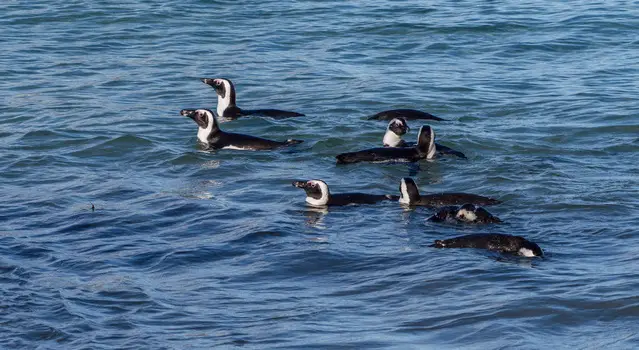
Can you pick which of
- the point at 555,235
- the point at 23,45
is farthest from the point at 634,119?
the point at 23,45

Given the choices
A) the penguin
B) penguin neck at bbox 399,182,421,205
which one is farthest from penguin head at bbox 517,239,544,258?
the penguin

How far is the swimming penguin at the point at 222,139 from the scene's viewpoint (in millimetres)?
17281

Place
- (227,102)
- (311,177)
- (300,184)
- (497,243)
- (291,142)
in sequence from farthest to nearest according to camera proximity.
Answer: (227,102) < (291,142) < (311,177) < (300,184) < (497,243)

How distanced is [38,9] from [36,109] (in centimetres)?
1177

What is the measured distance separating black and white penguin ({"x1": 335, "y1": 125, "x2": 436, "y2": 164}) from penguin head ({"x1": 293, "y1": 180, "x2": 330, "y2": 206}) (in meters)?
1.99

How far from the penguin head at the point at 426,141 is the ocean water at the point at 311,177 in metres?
0.23

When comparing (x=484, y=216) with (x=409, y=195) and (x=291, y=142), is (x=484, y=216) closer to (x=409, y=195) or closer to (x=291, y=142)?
(x=409, y=195)

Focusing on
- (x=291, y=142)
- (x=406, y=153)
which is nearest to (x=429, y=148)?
(x=406, y=153)

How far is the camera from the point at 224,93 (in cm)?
2006

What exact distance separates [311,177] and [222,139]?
205cm

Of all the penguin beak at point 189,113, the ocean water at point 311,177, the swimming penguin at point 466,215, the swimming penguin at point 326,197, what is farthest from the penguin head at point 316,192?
the penguin beak at point 189,113

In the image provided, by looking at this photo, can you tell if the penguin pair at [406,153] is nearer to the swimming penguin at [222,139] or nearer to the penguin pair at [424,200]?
the swimming penguin at [222,139]

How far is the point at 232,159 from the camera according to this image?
16953 mm

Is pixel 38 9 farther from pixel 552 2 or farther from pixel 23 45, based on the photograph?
pixel 552 2
